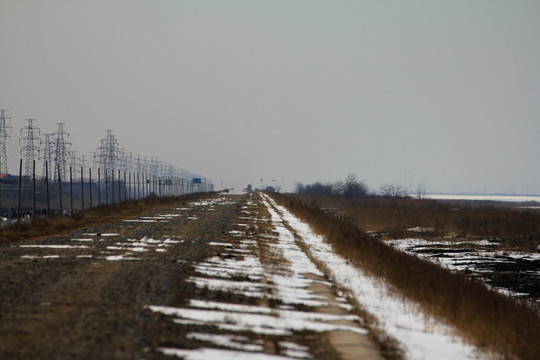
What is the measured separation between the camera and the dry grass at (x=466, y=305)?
810cm

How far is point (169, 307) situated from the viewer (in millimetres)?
8688

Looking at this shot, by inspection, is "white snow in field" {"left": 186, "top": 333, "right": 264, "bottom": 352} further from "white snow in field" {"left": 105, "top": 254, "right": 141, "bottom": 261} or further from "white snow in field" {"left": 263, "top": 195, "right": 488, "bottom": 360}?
"white snow in field" {"left": 105, "top": 254, "right": 141, "bottom": 261}

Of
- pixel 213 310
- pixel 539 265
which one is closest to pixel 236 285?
pixel 213 310

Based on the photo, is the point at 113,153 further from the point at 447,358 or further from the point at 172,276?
the point at 447,358

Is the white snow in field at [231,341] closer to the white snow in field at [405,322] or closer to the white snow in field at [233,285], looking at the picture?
the white snow in field at [405,322]

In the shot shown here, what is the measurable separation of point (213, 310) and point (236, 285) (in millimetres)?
2399

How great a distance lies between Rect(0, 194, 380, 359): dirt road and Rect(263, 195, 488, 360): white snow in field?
405 mm

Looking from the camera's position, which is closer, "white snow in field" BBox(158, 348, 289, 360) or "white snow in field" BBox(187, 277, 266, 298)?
"white snow in field" BBox(158, 348, 289, 360)

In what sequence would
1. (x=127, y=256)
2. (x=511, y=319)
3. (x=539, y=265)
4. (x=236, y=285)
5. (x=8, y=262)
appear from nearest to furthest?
1. (x=511, y=319)
2. (x=236, y=285)
3. (x=8, y=262)
4. (x=127, y=256)
5. (x=539, y=265)

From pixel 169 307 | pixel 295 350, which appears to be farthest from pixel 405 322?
pixel 169 307

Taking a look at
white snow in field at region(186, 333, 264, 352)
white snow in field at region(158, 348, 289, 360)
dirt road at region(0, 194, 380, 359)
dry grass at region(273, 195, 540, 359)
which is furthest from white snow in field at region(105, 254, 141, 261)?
white snow in field at region(158, 348, 289, 360)

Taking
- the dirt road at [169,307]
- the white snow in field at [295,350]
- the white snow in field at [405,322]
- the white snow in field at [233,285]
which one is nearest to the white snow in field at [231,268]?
the dirt road at [169,307]

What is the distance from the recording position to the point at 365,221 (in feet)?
144

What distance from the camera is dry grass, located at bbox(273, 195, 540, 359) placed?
8102 millimetres
